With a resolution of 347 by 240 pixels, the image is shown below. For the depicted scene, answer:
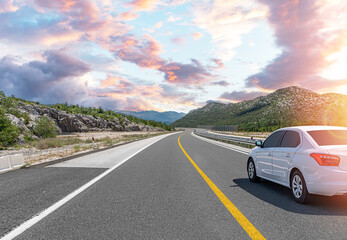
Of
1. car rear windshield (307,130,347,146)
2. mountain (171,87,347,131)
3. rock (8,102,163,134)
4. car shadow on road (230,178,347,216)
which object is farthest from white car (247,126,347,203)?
mountain (171,87,347,131)

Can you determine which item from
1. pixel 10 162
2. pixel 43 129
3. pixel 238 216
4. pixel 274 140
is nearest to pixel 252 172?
pixel 274 140

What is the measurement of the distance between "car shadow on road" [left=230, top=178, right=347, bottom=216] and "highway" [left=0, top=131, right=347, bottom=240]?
0.02 meters

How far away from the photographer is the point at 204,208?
483cm

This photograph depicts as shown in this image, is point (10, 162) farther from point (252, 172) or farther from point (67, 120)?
point (67, 120)

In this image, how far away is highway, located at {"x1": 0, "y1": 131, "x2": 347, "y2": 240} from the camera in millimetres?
3672

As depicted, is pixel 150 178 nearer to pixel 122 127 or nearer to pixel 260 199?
pixel 260 199

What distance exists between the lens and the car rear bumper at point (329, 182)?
466 cm

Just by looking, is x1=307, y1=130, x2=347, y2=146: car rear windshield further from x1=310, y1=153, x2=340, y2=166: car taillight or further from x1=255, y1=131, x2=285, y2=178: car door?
x1=255, y1=131, x2=285, y2=178: car door

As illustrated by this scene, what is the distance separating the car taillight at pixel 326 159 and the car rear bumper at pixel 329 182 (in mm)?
103

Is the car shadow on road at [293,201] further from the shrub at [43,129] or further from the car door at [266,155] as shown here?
the shrub at [43,129]

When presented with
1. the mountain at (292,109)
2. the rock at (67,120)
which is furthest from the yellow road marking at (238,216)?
the mountain at (292,109)

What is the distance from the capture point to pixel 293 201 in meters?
5.41

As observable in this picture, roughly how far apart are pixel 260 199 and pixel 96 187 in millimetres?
3964

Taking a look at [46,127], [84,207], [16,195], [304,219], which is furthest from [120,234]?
[46,127]
